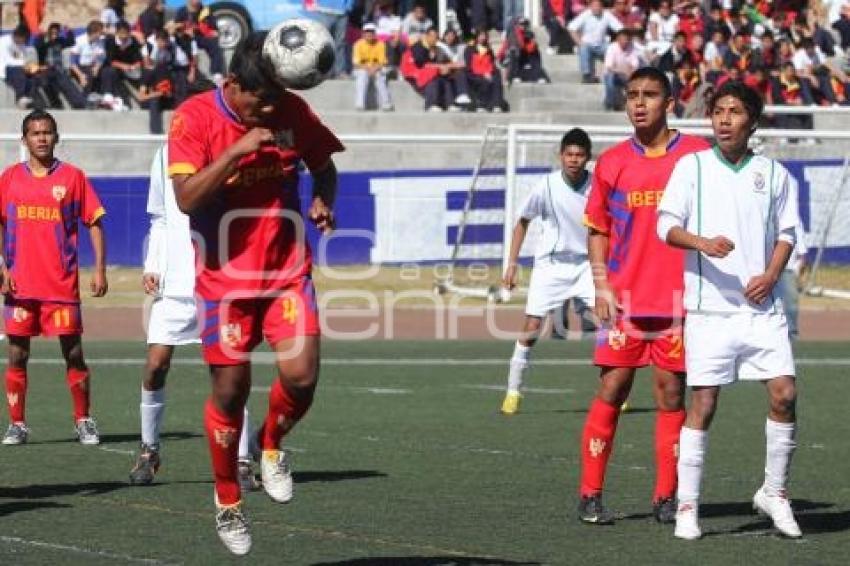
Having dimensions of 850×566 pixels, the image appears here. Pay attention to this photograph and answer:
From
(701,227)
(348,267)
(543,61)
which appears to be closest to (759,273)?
(701,227)

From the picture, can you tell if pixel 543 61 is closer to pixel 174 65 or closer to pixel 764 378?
pixel 174 65

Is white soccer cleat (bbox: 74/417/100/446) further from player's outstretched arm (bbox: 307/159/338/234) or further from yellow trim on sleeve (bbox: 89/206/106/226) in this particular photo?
player's outstretched arm (bbox: 307/159/338/234)

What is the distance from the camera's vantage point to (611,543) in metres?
9.03

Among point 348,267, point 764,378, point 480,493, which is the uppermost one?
point 764,378

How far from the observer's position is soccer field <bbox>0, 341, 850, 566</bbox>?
8.84 meters

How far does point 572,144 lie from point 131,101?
1805 centimetres

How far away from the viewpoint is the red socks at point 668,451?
9.60 meters

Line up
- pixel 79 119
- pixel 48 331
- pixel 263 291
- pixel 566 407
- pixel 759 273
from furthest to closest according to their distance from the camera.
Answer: pixel 79 119 < pixel 566 407 < pixel 48 331 < pixel 759 273 < pixel 263 291

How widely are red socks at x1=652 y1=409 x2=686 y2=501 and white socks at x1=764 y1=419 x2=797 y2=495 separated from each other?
510 mm

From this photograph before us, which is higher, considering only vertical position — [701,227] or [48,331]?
[701,227]

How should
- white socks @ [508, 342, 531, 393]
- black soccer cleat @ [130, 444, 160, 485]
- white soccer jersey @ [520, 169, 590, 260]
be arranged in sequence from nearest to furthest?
black soccer cleat @ [130, 444, 160, 485] → white soccer jersey @ [520, 169, 590, 260] → white socks @ [508, 342, 531, 393]

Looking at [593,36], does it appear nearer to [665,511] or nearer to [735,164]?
[665,511]

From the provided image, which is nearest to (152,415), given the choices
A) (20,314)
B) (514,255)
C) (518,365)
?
(20,314)

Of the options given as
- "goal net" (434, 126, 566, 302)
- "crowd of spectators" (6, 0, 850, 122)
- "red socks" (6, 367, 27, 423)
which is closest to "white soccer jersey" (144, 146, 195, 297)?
"red socks" (6, 367, 27, 423)
